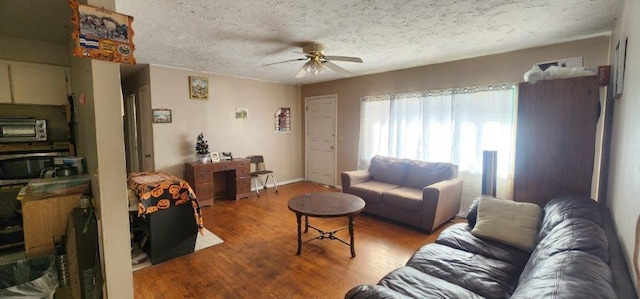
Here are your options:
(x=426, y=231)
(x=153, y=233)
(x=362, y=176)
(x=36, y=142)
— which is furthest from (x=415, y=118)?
(x=36, y=142)

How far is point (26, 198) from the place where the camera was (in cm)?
157

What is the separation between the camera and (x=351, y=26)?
7.93ft

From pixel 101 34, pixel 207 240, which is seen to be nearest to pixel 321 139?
pixel 207 240

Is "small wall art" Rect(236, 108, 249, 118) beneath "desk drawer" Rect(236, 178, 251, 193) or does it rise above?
above

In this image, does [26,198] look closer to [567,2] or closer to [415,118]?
[567,2]

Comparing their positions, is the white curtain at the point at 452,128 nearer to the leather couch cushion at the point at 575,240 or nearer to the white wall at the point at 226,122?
the white wall at the point at 226,122

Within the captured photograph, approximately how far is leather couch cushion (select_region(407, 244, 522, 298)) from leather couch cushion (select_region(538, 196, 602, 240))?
1.20 feet

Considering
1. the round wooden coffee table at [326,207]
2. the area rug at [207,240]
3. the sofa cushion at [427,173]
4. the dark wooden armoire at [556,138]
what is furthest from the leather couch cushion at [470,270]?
the area rug at [207,240]

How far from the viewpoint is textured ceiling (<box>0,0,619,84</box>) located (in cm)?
199

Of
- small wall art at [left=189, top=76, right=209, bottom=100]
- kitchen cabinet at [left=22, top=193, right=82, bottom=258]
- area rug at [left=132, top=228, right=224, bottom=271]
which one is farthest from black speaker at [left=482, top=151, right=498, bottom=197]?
small wall art at [left=189, top=76, right=209, bottom=100]

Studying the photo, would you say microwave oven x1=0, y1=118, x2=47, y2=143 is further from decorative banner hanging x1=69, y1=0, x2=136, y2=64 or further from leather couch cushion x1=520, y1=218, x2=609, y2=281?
leather couch cushion x1=520, y1=218, x2=609, y2=281

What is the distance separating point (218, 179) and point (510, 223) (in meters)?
4.38

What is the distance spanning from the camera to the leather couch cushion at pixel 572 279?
857 mm

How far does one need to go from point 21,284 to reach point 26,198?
516 mm
